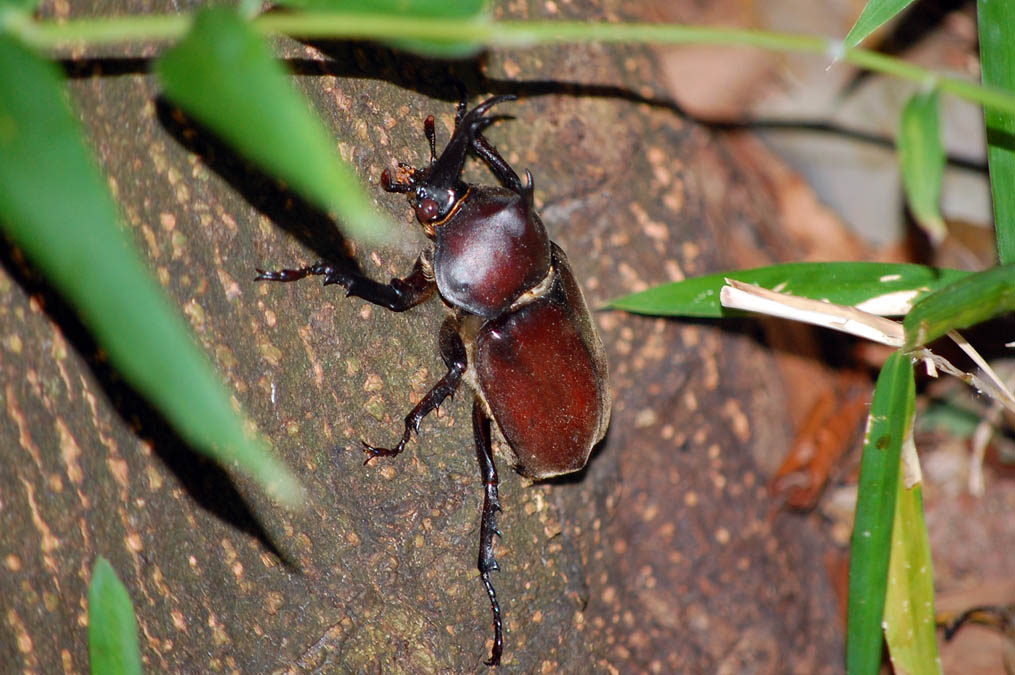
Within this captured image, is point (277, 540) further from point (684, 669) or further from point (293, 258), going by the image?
point (684, 669)

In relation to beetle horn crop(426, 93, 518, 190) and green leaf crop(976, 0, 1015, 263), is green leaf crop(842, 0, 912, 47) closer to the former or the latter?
green leaf crop(976, 0, 1015, 263)

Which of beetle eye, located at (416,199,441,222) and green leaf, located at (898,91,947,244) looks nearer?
green leaf, located at (898,91,947,244)

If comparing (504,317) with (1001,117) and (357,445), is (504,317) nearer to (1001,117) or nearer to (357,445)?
(357,445)

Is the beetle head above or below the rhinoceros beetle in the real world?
above

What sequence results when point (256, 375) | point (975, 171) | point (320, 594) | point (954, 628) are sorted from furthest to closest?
point (975, 171)
point (954, 628)
point (320, 594)
point (256, 375)

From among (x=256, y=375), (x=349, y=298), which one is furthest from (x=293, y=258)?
(x=256, y=375)

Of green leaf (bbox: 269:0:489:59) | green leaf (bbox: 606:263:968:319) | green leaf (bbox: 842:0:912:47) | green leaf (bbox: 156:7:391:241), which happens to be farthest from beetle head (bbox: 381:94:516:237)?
green leaf (bbox: 156:7:391:241)

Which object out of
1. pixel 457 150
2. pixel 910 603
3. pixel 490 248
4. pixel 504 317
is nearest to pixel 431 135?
pixel 457 150

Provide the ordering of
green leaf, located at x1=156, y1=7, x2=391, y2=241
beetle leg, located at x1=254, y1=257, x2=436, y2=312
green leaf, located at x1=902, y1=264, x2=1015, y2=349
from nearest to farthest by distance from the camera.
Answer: green leaf, located at x1=156, y1=7, x2=391, y2=241 < green leaf, located at x1=902, y1=264, x2=1015, y2=349 < beetle leg, located at x1=254, y1=257, x2=436, y2=312
